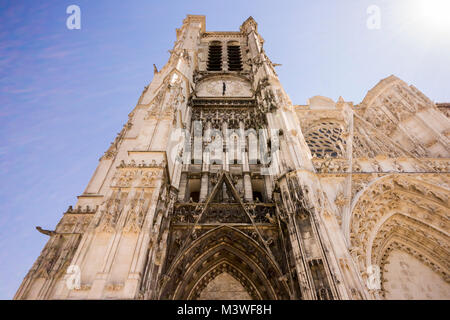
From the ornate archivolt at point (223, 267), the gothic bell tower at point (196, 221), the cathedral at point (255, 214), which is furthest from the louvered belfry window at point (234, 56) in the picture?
the ornate archivolt at point (223, 267)

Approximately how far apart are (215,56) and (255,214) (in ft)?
55.3

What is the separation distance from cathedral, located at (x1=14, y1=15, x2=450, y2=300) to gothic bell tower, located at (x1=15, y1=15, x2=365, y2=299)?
0.04 meters

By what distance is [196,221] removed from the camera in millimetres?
7684

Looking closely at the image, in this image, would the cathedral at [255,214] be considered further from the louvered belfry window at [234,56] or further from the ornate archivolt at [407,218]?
the louvered belfry window at [234,56]

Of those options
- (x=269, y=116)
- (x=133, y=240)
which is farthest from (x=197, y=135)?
(x=133, y=240)

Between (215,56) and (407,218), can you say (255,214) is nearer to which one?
(407,218)

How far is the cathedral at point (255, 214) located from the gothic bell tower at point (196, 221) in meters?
0.04

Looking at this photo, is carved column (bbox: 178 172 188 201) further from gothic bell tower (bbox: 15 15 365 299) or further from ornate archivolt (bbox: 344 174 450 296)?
ornate archivolt (bbox: 344 174 450 296)

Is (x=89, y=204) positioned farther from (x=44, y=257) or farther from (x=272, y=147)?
(x=272, y=147)

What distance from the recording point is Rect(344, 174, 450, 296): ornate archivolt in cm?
804

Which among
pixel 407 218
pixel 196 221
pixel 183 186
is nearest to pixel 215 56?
pixel 183 186

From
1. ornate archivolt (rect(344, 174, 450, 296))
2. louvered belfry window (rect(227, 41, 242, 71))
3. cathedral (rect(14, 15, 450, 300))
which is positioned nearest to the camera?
cathedral (rect(14, 15, 450, 300))

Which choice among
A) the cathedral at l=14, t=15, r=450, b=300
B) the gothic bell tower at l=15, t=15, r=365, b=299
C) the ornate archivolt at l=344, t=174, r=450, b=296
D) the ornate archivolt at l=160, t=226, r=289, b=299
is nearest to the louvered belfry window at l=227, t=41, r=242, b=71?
the cathedral at l=14, t=15, r=450, b=300

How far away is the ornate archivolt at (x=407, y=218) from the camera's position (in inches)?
316
